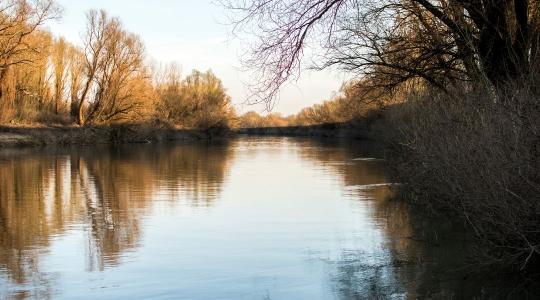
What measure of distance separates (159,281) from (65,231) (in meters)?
3.95

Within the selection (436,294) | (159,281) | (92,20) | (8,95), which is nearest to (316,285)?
(436,294)

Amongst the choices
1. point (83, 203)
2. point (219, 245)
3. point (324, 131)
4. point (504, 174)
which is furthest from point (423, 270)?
point (324, 131)

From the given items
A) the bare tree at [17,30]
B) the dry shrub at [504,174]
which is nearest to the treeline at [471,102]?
the dry shrub at [504,174]

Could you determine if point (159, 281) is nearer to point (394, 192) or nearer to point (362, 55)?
point (362, 55)

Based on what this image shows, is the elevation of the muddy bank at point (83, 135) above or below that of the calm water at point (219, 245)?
above

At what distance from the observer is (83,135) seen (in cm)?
4972

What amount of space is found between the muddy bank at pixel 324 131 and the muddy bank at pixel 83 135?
1968cm

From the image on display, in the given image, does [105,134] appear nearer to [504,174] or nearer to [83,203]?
[83,203]

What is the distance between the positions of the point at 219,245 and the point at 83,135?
42.5 meters

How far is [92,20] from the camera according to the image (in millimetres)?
50219

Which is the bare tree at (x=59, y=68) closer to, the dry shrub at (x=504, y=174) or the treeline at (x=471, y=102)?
the treeline at (x=471, y=102)

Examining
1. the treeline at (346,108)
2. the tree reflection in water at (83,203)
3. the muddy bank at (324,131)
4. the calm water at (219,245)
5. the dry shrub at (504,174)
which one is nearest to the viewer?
the dry shrub at (504,174)

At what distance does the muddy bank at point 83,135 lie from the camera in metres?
42.3

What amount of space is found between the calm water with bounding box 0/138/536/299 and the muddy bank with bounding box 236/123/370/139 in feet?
153
